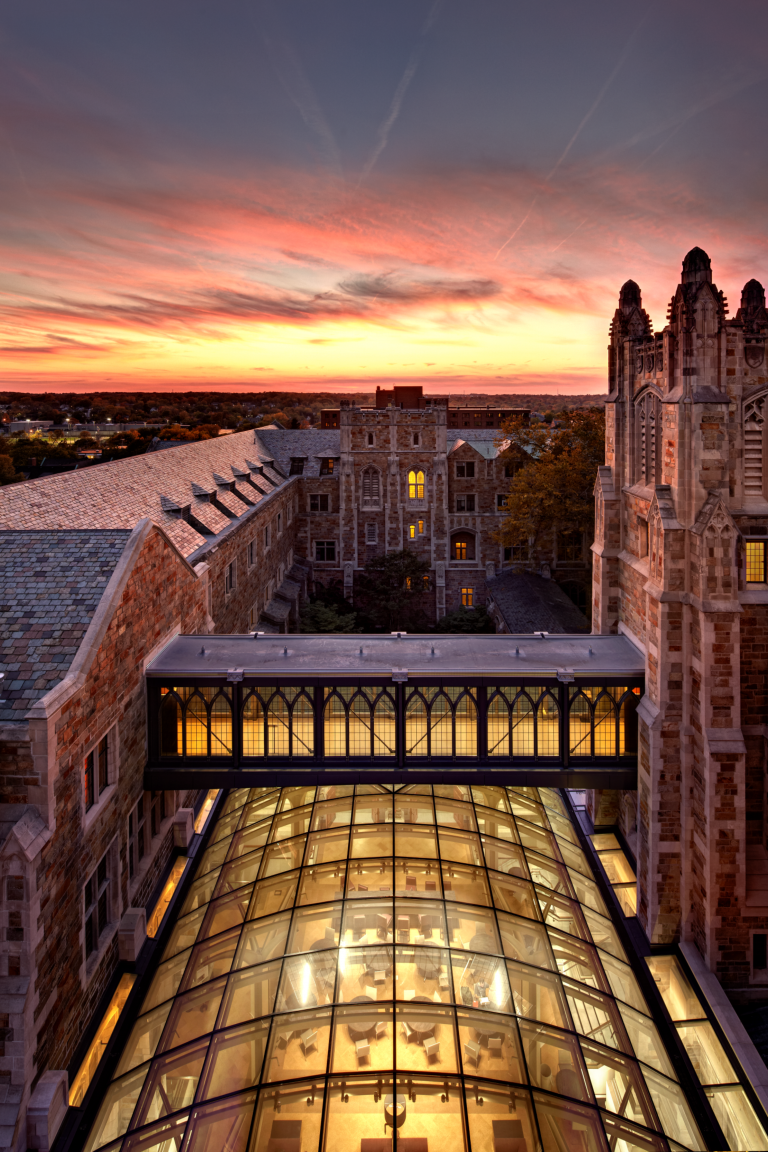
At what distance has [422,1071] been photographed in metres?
12.1

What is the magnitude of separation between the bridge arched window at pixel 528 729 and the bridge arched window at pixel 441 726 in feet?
1.62

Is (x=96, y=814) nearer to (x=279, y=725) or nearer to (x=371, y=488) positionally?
(x=279, y=725)

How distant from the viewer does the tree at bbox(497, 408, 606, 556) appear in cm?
4109

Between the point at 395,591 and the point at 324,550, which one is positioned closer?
the point at 395,591

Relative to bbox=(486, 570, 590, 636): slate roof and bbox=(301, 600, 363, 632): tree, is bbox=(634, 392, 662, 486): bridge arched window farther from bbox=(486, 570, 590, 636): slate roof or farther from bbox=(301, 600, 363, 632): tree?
bbox=(301, 600, 363, 632): tree

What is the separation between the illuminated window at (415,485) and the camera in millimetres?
55938

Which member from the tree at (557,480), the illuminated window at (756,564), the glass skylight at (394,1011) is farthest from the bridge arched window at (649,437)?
the tree at (557,480)

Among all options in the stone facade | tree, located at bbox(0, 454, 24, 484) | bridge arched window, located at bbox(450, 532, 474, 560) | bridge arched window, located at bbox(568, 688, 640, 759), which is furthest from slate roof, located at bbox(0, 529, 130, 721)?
tree, located at bbox(0, 454, 24, 484)

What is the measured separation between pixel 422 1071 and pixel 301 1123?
204 centimetres

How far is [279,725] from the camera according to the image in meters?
18.5

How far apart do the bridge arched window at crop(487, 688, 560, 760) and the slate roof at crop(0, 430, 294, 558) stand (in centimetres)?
1136

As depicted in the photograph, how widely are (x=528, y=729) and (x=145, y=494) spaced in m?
18.6

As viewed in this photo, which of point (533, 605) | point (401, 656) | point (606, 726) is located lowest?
point (533, 605)

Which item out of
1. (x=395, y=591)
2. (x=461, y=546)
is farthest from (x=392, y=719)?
(x=461, y=546)
